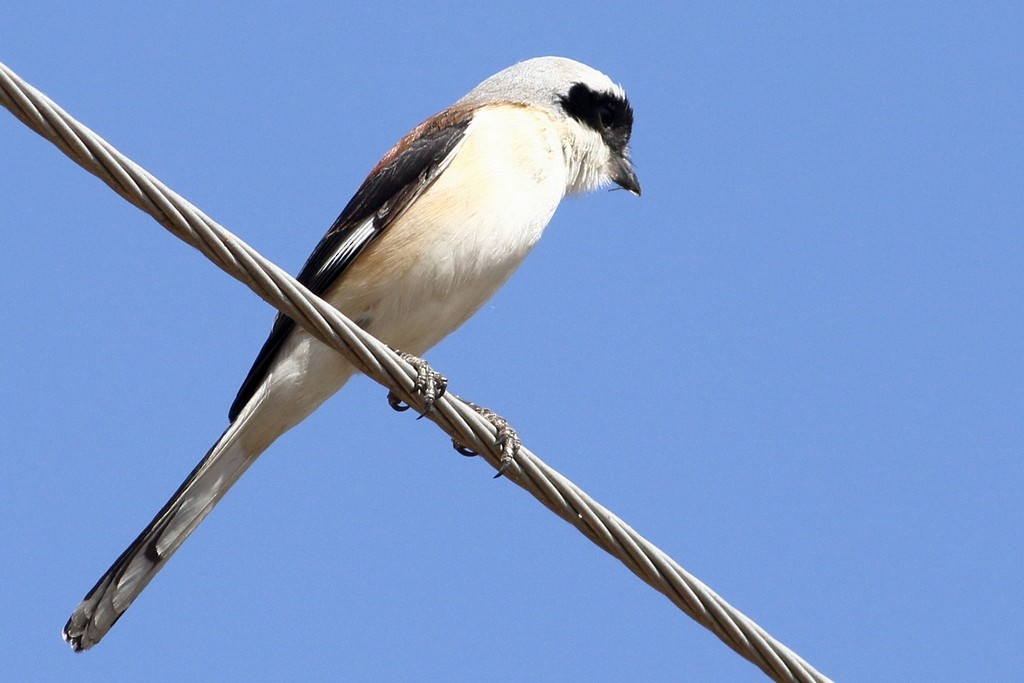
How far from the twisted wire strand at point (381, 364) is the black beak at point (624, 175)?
8.26ft

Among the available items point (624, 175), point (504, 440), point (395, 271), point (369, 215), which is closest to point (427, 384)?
point (504, 440)

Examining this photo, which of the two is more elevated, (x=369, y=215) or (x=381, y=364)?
(x=369, y=215)

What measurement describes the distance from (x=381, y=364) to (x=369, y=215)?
1.76 metres

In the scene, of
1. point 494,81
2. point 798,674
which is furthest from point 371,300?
point 798,674

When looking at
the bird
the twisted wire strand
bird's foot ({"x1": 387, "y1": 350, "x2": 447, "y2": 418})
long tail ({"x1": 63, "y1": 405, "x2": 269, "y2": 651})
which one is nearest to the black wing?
the bird

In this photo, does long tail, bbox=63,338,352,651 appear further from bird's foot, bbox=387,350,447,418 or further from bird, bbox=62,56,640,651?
bird's foot, bbox=387,350,447,418

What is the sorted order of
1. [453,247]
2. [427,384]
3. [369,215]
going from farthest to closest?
[369,215], [453,247], [427,384]

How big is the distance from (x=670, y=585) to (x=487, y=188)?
211cm

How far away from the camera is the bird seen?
5.14m

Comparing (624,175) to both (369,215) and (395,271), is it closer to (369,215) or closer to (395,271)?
(369,215)

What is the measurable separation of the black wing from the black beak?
100 centimetres

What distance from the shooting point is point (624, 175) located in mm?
6387

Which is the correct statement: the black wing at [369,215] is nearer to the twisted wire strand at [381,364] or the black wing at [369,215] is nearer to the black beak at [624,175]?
the black beak at [624,175]

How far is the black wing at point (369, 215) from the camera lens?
5348 mm
